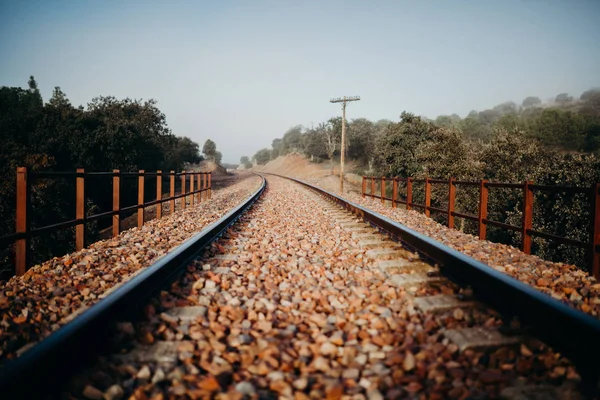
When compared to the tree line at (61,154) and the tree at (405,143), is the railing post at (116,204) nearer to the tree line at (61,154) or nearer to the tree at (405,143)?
the tree line at (61,154)

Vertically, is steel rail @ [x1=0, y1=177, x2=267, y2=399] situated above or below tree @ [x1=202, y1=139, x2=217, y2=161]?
below

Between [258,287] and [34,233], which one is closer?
[258,287]

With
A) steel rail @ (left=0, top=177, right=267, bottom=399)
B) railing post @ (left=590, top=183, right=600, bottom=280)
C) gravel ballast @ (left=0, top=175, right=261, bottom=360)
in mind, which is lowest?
gravel ballast @ (left=0, top=175, right=261, bottom=360)

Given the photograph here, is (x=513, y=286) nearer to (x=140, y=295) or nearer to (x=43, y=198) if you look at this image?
(x=140, y=295)

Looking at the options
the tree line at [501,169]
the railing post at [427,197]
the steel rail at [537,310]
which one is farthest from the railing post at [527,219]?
the railing post at [427,197]

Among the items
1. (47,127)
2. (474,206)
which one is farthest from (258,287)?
(47,127)

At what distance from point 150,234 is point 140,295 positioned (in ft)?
12.5

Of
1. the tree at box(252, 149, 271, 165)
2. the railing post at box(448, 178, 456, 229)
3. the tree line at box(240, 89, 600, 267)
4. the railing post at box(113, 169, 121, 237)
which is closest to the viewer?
the railing post at box(113, 169, 121, 237)

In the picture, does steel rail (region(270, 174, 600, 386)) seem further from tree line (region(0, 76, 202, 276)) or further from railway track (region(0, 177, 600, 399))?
tree line (region(0, 76, 202, 276))

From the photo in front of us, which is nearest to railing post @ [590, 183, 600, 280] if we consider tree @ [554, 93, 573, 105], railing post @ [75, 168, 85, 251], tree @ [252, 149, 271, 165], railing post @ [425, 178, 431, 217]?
railing post @ [425, 178, 431, 217]

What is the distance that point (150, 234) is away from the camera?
6.14m

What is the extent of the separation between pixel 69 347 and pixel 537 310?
2743 mm

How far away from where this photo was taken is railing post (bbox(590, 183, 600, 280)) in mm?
4055

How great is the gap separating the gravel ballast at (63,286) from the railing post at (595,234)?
535 cm
